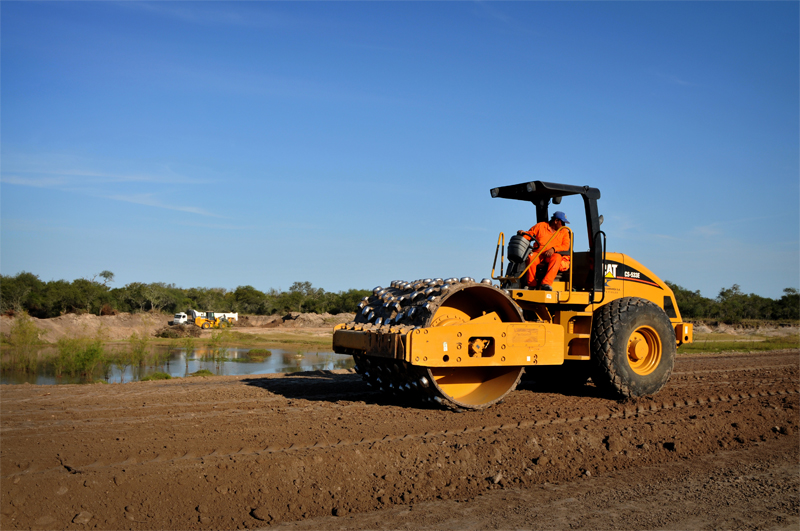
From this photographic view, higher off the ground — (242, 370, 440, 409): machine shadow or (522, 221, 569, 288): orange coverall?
(522, 221, 569, 288): orange coverall

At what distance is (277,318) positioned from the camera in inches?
2507

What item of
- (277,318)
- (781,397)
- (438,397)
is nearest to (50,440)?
(438,397)

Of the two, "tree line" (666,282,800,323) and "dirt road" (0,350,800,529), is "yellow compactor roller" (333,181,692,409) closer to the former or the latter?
"dirt road" (0,350,800,529)

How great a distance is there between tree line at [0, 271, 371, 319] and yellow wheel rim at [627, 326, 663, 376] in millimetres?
44725

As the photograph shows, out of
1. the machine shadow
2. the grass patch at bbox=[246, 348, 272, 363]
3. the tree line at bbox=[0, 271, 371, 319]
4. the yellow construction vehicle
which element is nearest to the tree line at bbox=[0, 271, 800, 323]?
the tree line at bbox=[0, 271, 371, 319]

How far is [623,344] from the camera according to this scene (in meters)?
8.25

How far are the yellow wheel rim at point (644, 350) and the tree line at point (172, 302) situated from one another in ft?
137

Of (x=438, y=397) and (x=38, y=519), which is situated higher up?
(x=438, y=397)

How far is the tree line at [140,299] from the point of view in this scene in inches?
2093

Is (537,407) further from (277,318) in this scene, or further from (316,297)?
(316,297)

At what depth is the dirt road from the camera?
14.3ft

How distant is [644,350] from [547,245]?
224 centimetres

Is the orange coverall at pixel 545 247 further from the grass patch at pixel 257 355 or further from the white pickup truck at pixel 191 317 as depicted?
the white pickup truck at pixel 191 317

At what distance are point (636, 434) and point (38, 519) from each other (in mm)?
5597
